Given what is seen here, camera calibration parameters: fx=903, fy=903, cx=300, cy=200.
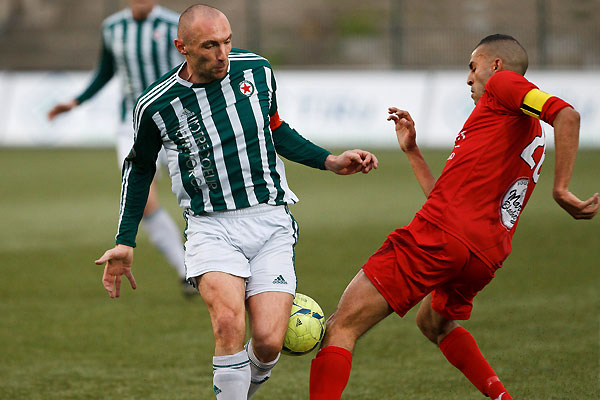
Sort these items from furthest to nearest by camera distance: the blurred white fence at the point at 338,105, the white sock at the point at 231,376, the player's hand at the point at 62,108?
the blurred white fence at the point at 338,105, the player's hand at the point at 62,108, the white sock at the point at 231,376

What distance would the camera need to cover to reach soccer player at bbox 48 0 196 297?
7.38 metres

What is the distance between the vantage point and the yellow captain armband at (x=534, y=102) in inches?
141

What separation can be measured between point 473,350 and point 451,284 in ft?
1.31

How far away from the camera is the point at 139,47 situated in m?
7.54

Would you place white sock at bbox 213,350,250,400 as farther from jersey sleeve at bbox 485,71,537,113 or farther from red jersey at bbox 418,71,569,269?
jersey sleeve at bbox 485,71,537,113

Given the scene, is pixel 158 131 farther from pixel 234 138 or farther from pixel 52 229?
pixel 52 229

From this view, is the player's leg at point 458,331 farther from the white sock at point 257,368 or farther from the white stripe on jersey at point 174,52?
the white stripe on jersey at point 174,52

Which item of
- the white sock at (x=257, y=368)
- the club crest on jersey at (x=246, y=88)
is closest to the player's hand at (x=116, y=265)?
the white sock at (x=257, y=368)

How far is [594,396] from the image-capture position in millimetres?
4473

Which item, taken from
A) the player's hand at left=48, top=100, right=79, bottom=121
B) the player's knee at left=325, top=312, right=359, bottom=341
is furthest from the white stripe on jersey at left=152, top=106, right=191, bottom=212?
the player's hand at left=48, top=100, right=79, bottom=121

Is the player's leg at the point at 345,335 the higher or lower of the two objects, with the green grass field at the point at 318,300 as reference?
higher

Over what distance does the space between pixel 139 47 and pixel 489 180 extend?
4408mm

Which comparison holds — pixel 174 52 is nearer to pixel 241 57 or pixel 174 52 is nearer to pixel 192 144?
pixel 241 57

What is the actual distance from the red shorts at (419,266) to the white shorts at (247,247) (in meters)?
0.44
